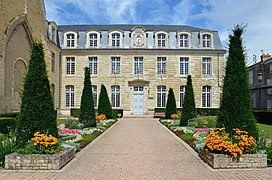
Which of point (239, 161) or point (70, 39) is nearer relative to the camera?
point (239, 161)

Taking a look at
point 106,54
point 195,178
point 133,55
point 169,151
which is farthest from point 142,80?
point 195,178

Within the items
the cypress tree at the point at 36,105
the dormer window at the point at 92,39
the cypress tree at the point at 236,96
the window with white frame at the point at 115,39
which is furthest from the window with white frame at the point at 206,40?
the cypress tree at the point at 36,105

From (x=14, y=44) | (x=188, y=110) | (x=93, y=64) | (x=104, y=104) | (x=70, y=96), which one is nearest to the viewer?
(x=188, y=110)

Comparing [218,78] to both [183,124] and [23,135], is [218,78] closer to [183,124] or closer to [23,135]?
[183,124]

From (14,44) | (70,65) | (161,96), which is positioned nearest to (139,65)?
(161,96)

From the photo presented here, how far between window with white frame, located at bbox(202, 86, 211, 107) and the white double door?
6.33 m

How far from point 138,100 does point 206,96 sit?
7063 mm

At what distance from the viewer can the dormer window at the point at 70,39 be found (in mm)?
30500

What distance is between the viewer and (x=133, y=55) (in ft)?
98.9

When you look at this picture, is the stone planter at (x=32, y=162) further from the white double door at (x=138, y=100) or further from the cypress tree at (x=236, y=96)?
the white double door at (x=138, y=100)

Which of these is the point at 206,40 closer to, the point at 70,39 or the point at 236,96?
the point at 70,39

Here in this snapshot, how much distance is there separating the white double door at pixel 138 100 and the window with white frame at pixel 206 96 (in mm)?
6328

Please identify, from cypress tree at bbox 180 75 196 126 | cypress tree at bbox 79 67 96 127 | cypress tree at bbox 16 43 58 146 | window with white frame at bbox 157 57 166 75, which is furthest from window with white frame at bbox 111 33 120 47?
cypress tree at bbox 16 43 58 146

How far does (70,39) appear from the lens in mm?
30672
